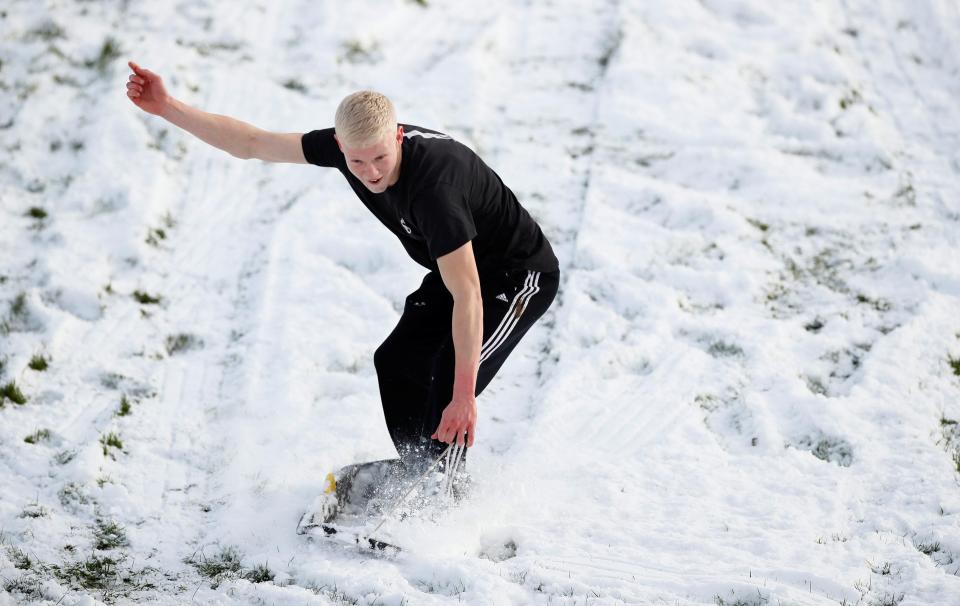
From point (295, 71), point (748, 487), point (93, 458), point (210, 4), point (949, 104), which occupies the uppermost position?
point (210, 4)

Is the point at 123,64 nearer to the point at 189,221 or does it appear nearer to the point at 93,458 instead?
the point at 189,221

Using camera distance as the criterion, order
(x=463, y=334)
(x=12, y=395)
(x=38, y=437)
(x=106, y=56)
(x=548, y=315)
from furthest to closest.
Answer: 1. (x=106, y=56)
2. (x=548, y=315)
3. (x=12, y=395)
4. (x=38, y=437)
5. (x=463, y=334)

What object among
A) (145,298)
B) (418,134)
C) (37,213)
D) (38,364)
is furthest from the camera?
(37,213)

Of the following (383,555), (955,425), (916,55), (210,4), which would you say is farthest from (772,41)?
(383,555)

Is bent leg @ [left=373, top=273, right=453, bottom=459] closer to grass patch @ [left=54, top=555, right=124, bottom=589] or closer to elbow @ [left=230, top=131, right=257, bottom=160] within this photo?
elbow @ [left=230, top=131, right=257, bottom=160]

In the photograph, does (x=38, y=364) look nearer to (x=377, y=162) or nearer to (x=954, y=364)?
(x=377, y=162)

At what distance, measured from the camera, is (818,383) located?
4.28 m

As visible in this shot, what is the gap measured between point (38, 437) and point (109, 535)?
0.72m

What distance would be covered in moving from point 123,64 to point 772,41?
509 cm

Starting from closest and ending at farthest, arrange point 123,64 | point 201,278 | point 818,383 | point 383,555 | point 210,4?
point 383,555
point 818,383
point 201,278
point 123,64
point 210,4

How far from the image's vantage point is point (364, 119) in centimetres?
272

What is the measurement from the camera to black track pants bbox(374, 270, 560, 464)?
3270 mm

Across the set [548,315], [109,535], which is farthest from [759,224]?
[109,535]

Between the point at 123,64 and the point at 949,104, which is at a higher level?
the point at 123,64
